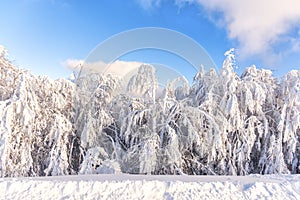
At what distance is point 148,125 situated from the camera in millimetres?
8383

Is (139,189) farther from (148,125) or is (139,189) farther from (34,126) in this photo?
(34,126)

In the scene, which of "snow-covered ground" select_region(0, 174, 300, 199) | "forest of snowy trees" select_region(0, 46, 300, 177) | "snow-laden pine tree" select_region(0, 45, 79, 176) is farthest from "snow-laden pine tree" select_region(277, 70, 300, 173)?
"snow-laden pine tree" select_region(0, 45, 79, 176)

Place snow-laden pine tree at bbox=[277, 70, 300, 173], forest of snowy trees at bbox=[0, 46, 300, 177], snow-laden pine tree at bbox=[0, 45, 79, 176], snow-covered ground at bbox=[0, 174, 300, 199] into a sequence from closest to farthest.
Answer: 1. snow-covered ground at bbox=[0, 174, 300, 199]
2. snow-laden pine tree at bbox=[0, 45, 79, 176]
3. forest of snowy trees at bbox=[0, 46, 300, 177]
4. snow-laden pine tree at bbox=[277, 70, 300, 173]

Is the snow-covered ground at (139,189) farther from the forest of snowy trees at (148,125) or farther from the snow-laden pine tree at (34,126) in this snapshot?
the snow-laden pine tree at (34,126)

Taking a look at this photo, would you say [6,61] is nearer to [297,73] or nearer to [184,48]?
[184,48]

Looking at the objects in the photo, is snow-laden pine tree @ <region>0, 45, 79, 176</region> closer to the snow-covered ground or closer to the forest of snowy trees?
the forest of snowy trees

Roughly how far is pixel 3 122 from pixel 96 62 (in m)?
3.67

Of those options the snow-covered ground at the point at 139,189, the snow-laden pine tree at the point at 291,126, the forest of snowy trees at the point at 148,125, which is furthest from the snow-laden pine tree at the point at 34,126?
the snow-laden pine tree at the point at 291,126

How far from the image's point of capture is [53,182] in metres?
4.41

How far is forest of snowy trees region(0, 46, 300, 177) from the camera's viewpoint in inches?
307

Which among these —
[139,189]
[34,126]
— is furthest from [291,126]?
[34,126]

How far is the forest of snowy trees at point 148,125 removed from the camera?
780cm

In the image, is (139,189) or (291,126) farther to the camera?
(291,126)

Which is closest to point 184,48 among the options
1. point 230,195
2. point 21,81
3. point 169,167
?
point 169,167
